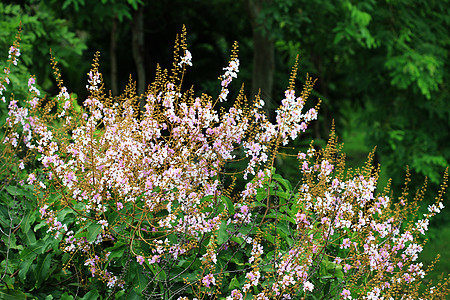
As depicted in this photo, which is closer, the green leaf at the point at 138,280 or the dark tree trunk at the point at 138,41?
the green leaf at the point at 138,280

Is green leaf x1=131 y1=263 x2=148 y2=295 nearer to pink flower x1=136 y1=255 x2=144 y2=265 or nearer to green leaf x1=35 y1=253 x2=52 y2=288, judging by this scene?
pink flower x1=136 y1=255 x2=144 y2=265

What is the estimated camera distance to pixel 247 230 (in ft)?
10.3

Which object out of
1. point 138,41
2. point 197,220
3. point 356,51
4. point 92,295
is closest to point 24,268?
point 92,295

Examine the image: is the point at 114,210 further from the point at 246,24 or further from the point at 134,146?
the point at 246,24

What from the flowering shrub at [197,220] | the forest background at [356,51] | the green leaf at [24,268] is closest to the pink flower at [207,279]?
the flowering shrub at [197,220]

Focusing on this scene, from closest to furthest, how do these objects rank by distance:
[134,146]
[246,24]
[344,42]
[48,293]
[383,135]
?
[134,146] < [48,293] < [383,135] < [344,42] < [246,24]

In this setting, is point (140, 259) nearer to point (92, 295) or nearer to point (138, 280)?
point (138, 280)

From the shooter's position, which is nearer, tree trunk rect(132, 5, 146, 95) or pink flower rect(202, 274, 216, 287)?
pink flower rect(202, 274, 216, 287)

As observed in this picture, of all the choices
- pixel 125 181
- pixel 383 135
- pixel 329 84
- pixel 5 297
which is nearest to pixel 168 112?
pixel 125 181

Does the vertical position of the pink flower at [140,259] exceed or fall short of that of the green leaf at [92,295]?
it exceeds it

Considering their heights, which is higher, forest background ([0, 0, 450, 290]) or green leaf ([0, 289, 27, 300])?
forest background ([0, 0, 450, 290])

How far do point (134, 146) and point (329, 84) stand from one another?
445 inches

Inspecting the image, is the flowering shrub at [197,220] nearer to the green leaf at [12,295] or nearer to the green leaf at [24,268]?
the green leaf at [24,268]

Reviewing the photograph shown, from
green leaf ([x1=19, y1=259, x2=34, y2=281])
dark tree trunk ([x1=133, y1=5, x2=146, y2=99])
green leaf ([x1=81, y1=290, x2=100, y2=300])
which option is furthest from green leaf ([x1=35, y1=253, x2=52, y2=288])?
dark tree trunk ([x1=133, y1=5, x2=146, y2=99])
